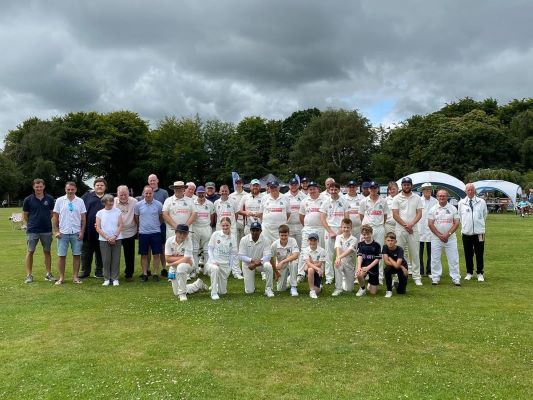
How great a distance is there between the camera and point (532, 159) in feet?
165

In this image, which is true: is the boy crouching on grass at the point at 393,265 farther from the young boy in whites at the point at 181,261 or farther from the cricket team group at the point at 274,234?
the young boy in whites at the point at 181,261

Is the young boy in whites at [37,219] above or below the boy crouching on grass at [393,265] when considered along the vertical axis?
above

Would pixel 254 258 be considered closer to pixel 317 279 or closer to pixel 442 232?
pixel 317 279

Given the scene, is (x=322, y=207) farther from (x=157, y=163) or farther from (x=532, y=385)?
(x=157, y=163)

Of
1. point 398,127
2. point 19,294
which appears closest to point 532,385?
point 19,294

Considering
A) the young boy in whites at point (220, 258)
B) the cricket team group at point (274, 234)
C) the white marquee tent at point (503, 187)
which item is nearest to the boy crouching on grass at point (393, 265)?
the cricket team group at point (274, 234)

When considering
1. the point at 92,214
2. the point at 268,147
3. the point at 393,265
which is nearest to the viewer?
the point at 393,265

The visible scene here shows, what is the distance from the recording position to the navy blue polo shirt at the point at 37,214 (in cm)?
966

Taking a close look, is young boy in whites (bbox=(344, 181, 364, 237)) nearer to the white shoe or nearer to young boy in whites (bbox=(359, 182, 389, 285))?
young boy in whites (bbox=(359, 182, 389, 285))

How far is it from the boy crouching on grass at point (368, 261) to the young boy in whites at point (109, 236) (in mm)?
4886

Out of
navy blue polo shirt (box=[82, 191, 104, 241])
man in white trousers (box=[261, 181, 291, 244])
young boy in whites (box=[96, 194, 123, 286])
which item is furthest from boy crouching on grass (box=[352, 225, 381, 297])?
navy blue polo shirt (box=[82, 191, 104, 241])

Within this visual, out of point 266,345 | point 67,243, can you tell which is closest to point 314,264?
point 266,345

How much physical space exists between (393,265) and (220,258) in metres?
3.18

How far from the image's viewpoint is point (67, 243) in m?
9.67
